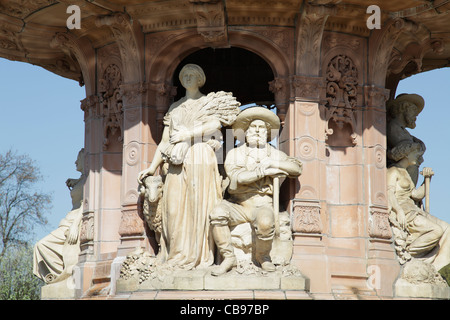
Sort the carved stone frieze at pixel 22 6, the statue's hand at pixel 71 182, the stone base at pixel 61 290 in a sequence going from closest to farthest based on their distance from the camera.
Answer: the carved stone frieze at pixel 22 6
the stone base at pixel 61 290
the statue's hand at pixel 71 182

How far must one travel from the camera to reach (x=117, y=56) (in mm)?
19531

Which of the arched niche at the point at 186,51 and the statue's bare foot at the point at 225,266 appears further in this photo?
the arched niche at the point at 186,51

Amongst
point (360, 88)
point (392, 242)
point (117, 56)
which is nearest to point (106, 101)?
point (117, 56)

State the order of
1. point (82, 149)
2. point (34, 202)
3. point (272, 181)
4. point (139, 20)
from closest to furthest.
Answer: point (272, 181), point (139, 20), point (82, 149), point (34, 202)

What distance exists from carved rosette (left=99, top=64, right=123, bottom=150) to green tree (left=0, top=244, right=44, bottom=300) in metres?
16.7

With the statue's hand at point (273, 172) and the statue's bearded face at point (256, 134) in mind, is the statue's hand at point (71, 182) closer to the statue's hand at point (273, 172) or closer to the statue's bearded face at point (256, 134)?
the statue's bearded face at point (256, 134)

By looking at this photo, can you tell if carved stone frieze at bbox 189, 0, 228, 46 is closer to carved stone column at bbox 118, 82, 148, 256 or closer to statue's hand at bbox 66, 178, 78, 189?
carved stone column at bbox 118, 82, 148, 256

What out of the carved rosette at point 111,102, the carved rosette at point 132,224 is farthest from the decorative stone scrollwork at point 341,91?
the carved rosette at point 111,102

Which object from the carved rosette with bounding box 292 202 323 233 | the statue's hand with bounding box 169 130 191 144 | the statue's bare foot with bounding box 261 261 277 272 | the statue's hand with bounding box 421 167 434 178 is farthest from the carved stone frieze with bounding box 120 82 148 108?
the statue's hand with bounding box 421 167 434 178

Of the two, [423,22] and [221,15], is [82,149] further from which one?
[423,22]

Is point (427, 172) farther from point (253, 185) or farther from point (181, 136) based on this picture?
point (181, 136)

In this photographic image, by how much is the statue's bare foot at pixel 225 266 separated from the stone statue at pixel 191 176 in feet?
1.74

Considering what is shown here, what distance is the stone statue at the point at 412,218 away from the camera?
760 inches

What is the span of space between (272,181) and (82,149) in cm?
525
